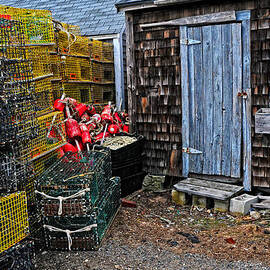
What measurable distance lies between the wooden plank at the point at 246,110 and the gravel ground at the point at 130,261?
2.27 m

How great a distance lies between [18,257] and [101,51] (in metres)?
7.02

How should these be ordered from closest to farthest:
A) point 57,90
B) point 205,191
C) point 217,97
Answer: point 205,191 < point 217,97 < point 57,90

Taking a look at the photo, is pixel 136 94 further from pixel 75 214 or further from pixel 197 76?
pixel 75 214

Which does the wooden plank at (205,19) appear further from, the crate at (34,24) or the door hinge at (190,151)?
the door hinge at (190,151)

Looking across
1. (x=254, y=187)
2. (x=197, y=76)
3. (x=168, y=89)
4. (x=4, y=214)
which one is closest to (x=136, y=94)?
(x=168, y=89)

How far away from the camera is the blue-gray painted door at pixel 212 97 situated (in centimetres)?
621

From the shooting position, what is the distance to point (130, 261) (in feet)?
14.2

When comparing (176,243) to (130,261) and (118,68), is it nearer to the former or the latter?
(130,261)

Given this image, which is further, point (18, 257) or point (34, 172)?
point (34, 172)

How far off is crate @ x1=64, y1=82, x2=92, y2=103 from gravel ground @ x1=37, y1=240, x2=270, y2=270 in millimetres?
4413

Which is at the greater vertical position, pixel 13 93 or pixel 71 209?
pixel 13 93

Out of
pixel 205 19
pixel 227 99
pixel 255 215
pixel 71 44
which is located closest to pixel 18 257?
pixel 255 215

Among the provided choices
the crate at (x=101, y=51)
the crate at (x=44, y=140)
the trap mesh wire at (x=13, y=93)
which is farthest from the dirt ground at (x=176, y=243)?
the crate at (x=101, y=51)

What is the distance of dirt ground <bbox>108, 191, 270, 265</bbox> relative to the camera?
4577 mm
